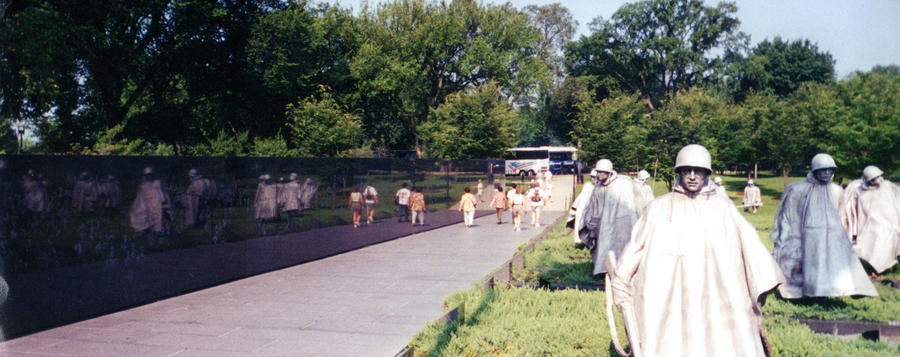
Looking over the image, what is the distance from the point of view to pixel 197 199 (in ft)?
30.8

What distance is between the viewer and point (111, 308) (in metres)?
7.91

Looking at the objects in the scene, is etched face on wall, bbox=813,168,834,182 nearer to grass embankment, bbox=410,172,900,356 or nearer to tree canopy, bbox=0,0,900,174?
tree canopy, bbox=0,0,900,174

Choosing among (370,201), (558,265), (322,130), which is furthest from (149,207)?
(322,130)

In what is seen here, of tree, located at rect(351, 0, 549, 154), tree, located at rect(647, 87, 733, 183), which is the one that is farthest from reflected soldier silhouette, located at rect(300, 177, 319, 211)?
tree, located at rect(351, 0, 549, 154)

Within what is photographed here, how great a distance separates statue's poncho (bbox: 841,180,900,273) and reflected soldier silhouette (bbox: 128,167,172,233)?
10731 millimetres

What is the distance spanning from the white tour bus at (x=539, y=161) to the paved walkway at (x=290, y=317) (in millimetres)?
46332

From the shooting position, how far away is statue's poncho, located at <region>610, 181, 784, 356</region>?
4.09 metres

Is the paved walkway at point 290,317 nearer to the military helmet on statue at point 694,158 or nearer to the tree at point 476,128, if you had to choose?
the military helmet on statue at point 694,158

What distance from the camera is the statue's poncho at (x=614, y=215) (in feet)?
31.8

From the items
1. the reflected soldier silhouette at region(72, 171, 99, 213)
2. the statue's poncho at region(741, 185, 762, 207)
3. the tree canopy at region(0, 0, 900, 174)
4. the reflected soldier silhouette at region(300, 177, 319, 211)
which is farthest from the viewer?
the statue's poncho at region(741, 185, 762, 207)

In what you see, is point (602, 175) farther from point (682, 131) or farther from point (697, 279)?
point (682, 131)

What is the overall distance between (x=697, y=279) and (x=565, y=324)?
2949 millimetres

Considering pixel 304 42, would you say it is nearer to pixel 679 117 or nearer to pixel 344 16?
pixel 344 16

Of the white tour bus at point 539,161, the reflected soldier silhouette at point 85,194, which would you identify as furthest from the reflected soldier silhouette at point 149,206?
the white tour bus at point 539,161
